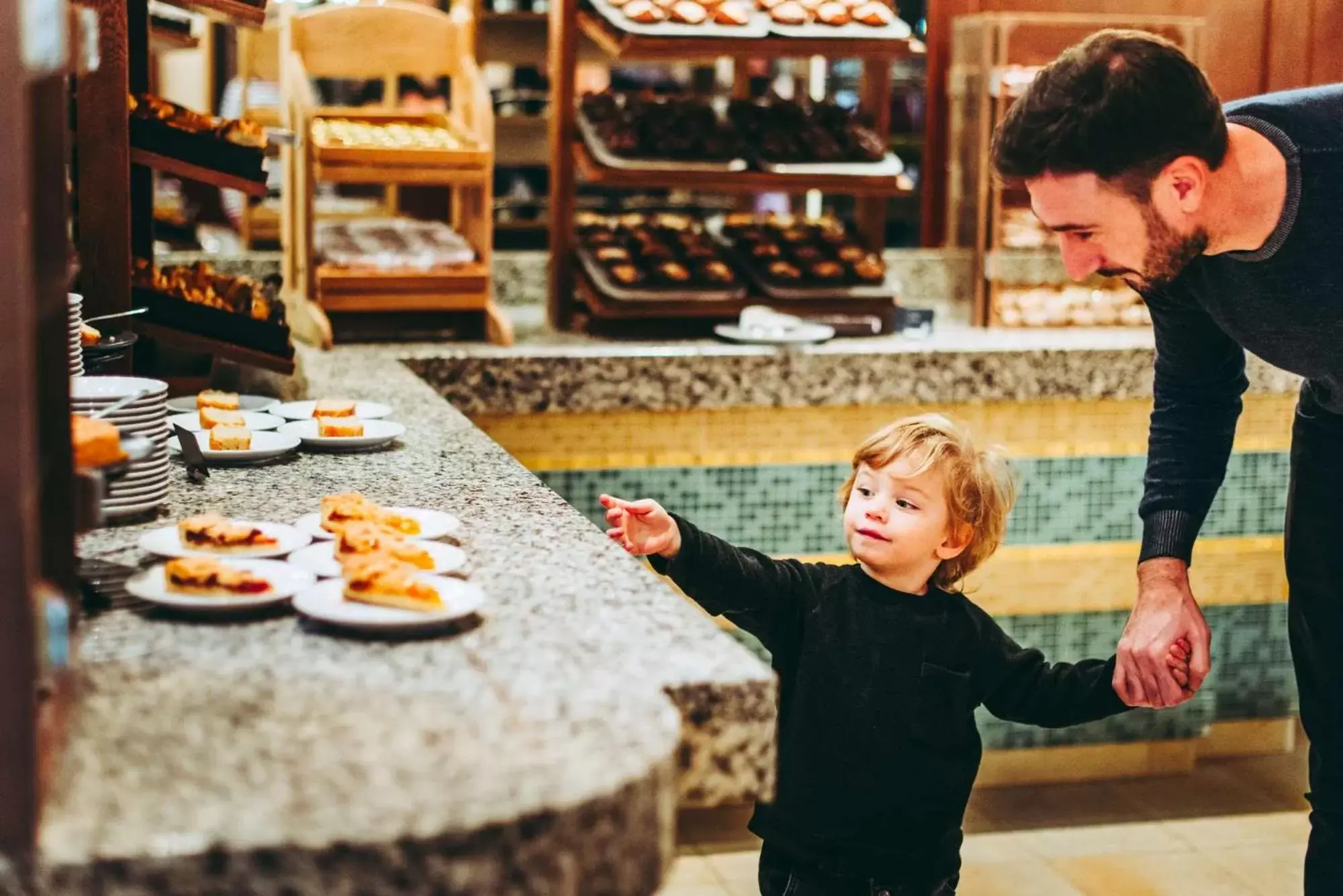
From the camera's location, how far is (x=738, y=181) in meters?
4.24

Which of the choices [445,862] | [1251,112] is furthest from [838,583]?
[445,862]

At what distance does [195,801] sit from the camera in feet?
3.75

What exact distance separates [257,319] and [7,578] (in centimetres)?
200

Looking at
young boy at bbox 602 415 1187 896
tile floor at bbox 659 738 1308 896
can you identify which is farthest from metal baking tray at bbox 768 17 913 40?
young boy at bbox 602 415 1187 896

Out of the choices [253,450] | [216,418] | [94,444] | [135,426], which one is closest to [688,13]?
[216,418]

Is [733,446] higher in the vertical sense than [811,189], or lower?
lower

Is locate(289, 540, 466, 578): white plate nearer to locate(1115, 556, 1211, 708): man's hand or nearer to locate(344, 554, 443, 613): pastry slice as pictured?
locate(344, 554, 443, 613): pastry slice

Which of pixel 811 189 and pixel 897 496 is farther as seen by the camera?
pixel 811 189

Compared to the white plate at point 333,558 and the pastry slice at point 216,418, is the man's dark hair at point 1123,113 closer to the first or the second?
the white plate at point 333,558

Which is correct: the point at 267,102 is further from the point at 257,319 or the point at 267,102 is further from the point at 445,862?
the point at 445,862

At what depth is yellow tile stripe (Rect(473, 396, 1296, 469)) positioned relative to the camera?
3797 mm

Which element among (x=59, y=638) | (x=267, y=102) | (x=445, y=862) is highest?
(x=267, y=102)

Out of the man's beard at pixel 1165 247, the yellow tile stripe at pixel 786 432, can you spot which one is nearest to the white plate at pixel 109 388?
the man's beard at pixel 1165 247

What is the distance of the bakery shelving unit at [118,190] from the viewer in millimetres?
2727
